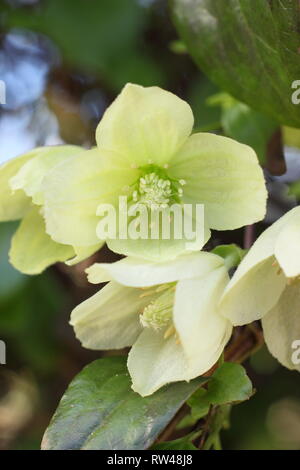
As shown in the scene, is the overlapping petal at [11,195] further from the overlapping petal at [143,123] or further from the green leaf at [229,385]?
the green leaf at [229,385]

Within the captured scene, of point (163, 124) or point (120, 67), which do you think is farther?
point (120, 67)

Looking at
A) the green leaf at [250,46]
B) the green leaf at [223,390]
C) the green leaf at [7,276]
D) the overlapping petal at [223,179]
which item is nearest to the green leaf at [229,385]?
the green leaf at [223,390]

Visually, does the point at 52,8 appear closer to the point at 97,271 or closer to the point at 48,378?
the point at 48,378

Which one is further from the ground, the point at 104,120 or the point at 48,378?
the point at 104,120

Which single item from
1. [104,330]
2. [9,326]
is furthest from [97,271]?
[9,326]

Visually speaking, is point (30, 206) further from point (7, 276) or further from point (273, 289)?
point (7, 276)

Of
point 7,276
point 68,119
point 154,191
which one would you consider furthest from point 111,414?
point 68,119
